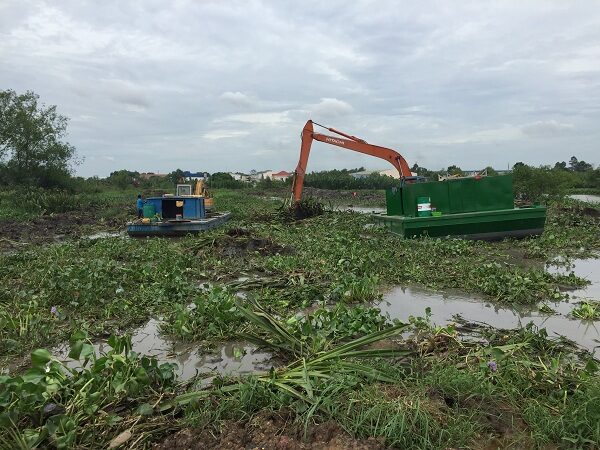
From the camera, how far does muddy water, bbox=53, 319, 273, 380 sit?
4766 millimetres

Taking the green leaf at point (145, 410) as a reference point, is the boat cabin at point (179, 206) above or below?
above

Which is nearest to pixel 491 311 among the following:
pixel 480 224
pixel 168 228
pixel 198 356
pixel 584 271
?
pixel 584 271

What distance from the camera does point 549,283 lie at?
8016 millimetres

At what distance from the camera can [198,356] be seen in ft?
17.0

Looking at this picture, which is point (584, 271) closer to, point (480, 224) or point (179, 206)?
point (480, 224)

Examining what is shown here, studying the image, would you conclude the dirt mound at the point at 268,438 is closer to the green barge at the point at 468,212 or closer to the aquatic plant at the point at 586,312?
the aquatic plant at the point at 586,312

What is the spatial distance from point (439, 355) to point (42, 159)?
38.8 metres

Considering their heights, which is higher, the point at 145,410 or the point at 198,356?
the point at 145,410

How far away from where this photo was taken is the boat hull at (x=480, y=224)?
12906 millimetres

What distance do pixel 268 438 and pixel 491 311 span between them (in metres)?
4.80

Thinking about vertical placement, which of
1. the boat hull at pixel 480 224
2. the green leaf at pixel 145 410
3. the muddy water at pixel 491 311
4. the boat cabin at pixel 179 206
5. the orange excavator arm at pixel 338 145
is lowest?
the muddy water at pixel 491 311

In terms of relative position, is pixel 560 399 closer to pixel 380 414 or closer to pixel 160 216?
pixel 380 414

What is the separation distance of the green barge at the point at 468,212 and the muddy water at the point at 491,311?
4710 millimetres

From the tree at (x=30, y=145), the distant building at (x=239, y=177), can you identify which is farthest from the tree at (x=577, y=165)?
the tree at (x=30, y=145)
